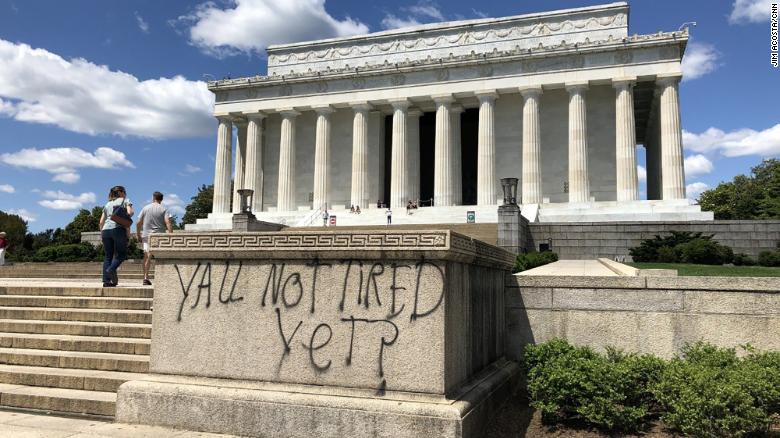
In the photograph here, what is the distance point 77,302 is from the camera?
11.5 metres

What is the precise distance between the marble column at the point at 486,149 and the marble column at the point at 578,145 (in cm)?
596

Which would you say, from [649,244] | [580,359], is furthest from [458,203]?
[580,359]

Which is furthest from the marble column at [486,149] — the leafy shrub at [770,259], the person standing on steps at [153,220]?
the person standing on steps at [153,220]

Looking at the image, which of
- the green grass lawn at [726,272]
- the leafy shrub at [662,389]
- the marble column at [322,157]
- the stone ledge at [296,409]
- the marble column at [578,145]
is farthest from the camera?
the marble column at [322,157]

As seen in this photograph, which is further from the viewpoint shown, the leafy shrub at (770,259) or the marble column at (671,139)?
the marble column at (671,139)

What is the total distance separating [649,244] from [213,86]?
40897 millimetres

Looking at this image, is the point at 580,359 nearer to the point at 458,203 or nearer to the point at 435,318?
the point at 435,318

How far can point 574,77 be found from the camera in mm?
44344

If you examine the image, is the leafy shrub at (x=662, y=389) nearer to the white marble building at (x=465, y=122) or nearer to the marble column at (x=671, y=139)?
the white marble building at (x=465, y=122)

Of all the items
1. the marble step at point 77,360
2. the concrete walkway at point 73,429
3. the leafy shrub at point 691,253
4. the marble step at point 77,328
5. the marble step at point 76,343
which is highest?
the leafy shrub at point 691,253

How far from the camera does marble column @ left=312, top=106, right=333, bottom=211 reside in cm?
5119

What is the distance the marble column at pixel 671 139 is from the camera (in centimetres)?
4216

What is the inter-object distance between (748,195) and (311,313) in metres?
82.7

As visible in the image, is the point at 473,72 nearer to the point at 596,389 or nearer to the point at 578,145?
the point at 578,145
